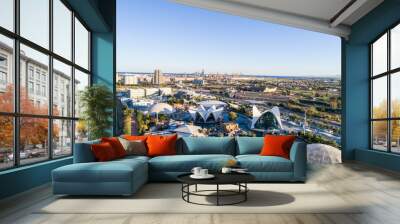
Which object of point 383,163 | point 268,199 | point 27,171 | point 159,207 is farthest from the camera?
point 383,163

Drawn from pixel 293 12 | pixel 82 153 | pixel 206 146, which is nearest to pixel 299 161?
pixel 206 146

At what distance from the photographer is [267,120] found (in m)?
11.3

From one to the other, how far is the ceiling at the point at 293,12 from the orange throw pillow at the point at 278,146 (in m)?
3.74

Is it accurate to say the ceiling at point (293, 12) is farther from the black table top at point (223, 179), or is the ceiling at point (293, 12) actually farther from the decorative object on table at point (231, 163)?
the black table top at point (223, 179)

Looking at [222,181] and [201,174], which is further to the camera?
[201,174]

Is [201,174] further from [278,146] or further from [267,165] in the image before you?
[278,146]

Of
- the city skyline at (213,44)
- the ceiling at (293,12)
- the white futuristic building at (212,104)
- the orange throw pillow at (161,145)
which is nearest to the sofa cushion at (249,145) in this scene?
the orange throw pillow at (161,145)

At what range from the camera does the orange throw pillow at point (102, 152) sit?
580 cm

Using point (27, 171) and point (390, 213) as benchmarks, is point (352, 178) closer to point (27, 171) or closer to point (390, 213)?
point (390, 213)

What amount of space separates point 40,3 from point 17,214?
141 inches

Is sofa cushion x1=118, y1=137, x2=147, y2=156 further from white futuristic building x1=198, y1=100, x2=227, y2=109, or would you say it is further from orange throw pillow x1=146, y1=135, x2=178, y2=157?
white futuristic building x1=198, y1=100, x2=227, y2=109

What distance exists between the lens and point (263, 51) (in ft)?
38.0

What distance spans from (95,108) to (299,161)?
4.25 metres

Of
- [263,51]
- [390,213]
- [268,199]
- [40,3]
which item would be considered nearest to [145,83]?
[263,51]
